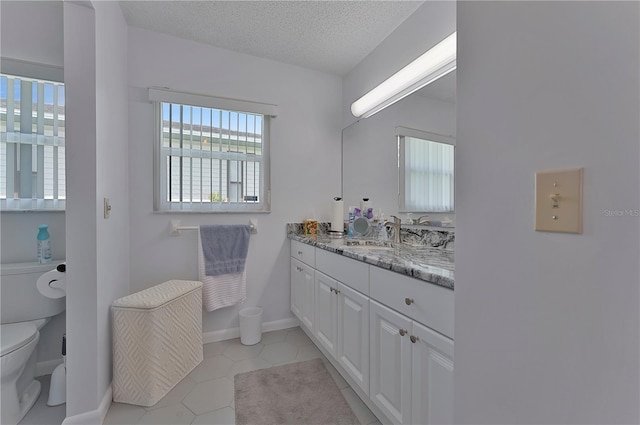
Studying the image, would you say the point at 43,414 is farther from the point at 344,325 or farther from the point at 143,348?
the point at 344,325

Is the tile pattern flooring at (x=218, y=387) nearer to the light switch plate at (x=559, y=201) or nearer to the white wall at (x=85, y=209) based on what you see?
the white wall at (x=85, y=209)

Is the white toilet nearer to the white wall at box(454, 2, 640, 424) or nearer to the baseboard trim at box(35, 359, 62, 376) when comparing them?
the baseboard trim at box(35, 359, 62, 376)

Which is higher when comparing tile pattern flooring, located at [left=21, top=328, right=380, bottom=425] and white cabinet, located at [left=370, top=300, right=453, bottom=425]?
white cabinet, located at [left=370, top=300, right=453, bottom=425]

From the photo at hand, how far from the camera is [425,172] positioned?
5.72ft

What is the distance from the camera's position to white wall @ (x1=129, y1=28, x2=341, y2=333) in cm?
191

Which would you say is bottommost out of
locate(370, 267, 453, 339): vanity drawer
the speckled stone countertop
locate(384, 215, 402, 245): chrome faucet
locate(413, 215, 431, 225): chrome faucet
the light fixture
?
locate(370, 267, 453, 339): vanity drawer

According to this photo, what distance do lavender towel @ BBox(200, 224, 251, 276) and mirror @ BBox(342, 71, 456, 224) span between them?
100cm

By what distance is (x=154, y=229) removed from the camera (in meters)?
1.95

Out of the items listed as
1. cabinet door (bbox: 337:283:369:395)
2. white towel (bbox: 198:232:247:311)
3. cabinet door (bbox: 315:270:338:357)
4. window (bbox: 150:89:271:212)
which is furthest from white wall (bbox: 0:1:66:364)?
cabinet door (bbox: 337:283:369:395)

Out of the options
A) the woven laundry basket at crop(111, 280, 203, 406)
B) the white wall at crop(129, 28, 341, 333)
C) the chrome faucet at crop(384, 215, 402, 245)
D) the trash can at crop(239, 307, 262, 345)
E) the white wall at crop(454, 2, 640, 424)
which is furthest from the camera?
the trash can at crop(239, 307, 262, 345)

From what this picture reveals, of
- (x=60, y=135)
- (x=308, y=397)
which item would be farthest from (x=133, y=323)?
(x=60, y=135)

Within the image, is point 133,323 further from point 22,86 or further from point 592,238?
point 592,238

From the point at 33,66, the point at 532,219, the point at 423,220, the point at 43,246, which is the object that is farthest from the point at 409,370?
the point at 33,66

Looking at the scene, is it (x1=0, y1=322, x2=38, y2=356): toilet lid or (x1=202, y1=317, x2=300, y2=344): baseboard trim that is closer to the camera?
(x1=0, y1=322, x2=38, y2=356): toilet lid
